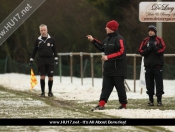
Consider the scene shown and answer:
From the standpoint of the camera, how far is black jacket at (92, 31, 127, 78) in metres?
14.9

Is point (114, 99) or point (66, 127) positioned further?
point (114, 99)

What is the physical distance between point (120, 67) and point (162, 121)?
3.23 metres

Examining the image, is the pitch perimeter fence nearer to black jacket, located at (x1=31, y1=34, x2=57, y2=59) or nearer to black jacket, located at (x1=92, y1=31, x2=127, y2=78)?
black jacket, located at (x1=31, y1=34, x2=57, y2=59)

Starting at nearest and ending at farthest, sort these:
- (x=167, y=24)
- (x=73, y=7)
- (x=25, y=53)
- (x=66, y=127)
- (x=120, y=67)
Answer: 1. (x=66, y=127)
2. (x=120, y=67)
3. (x=167, y=24)
4. (x=73, y=7)
5. (x=25, y=53)

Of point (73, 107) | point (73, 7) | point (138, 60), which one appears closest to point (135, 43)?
point (138, 60)

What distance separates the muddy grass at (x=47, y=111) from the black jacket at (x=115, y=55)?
1043mm

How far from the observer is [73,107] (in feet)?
52.1

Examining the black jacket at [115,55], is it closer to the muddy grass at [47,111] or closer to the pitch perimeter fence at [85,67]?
the muddy grass at [47,111]

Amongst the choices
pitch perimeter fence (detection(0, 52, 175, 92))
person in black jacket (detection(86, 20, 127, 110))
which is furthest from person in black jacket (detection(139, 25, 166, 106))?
pitch perimeter fence (detection(0, 52, 175, 92))

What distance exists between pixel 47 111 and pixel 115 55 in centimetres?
191

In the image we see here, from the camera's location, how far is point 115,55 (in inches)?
586

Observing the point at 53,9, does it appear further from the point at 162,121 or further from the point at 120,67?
the point at 162,121

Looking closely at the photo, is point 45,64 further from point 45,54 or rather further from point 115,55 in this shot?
point 115,55

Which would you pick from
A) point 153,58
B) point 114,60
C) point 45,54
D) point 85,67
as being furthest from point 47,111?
point 85,67
